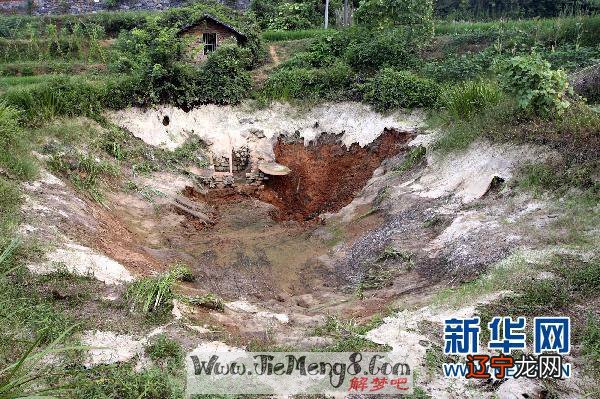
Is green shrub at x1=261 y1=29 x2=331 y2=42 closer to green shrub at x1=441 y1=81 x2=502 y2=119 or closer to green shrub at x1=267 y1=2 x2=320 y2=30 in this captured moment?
green shrub at x1=267 y1=2 x2=320 y2=30

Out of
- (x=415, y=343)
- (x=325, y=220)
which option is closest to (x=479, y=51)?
(x=325, y=220)

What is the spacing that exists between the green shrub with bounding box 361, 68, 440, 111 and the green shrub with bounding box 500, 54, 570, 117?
4.07 m

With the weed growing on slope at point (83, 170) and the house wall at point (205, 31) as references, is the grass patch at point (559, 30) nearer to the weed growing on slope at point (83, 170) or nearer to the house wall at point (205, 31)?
the house wall at point (205, 31)

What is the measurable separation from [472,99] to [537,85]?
2.21 metres

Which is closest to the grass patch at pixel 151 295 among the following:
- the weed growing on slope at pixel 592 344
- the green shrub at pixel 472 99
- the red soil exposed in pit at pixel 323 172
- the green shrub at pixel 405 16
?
the weed growing on slope at pixel 592 344

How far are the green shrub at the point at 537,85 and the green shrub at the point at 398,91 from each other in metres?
4.07

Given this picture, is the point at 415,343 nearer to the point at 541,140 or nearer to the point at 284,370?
the point at 284,370

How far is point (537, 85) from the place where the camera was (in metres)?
11.2

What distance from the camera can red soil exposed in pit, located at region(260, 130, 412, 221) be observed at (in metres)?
14.7

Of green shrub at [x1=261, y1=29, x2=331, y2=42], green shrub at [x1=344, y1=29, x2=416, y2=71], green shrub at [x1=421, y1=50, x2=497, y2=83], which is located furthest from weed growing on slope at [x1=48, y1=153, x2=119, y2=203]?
green shrub at [x1=261, y1=29, x2=331, y2=42]

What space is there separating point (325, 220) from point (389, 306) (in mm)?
5150

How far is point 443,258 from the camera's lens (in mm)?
9547

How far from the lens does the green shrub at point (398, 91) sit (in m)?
15.7

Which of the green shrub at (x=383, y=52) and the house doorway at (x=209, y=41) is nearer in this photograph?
the green shrub at (x=383, y=52)
